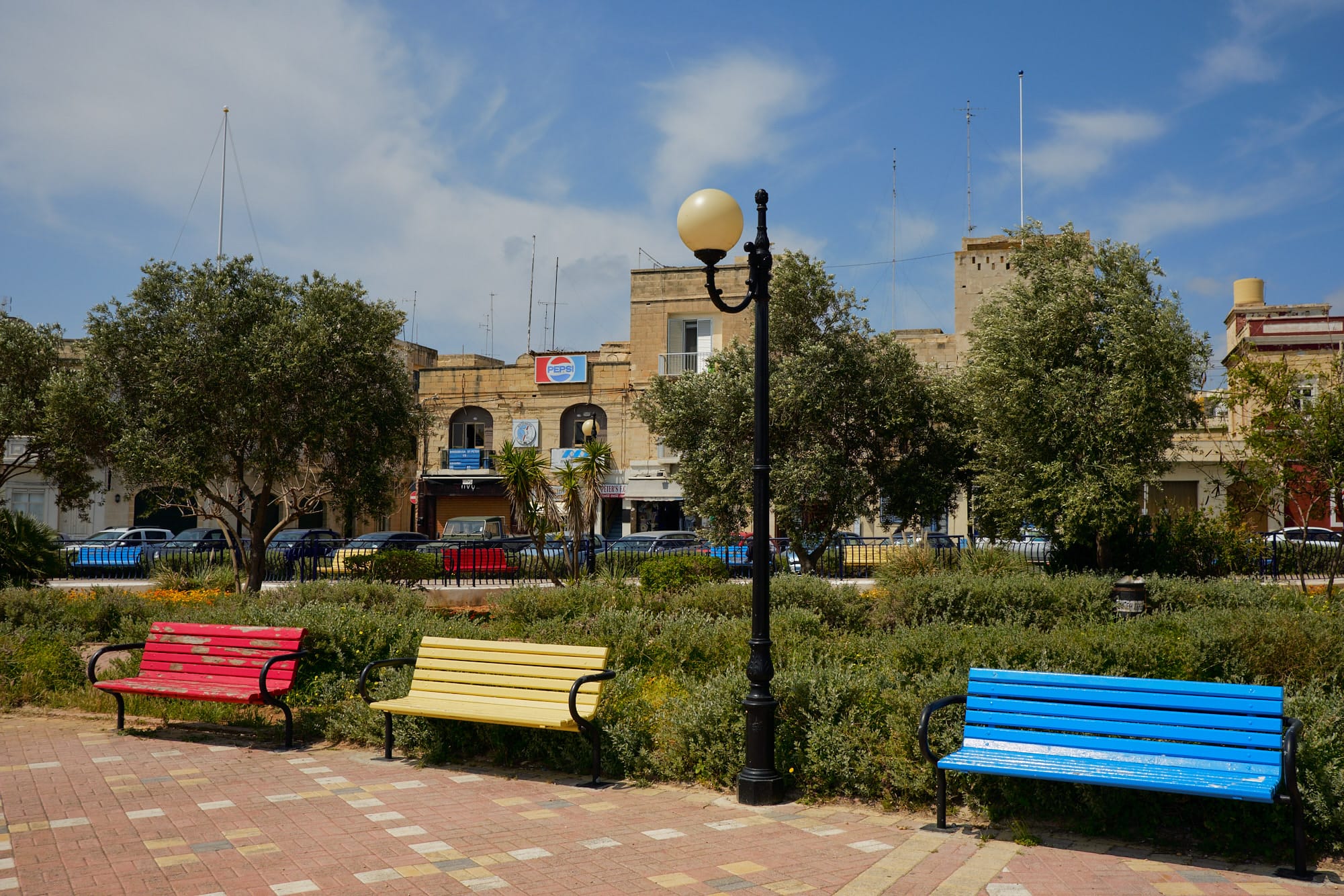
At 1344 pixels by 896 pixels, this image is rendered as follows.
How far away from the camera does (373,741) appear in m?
7.90

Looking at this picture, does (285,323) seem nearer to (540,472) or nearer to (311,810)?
(540,472)

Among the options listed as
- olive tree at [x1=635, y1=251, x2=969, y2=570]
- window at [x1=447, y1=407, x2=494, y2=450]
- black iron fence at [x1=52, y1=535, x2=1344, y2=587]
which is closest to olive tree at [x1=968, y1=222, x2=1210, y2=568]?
black iron fence at [x1=52, y1=535, x2=1344, y2=587]

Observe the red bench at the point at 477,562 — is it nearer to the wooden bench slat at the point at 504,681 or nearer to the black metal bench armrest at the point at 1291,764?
the wooden bench slat at the point at 504,681

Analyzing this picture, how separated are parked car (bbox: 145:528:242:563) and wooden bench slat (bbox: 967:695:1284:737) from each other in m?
22.7

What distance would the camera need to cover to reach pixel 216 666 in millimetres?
8484

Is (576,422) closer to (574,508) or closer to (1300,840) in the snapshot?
(574,508)

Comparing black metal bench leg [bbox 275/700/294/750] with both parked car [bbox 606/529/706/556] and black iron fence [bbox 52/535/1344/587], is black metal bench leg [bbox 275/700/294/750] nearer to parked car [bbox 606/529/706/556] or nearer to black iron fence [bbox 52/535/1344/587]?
black iron fence [bbox 52/535/1344/587]

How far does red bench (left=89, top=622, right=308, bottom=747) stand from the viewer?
795 centimetres

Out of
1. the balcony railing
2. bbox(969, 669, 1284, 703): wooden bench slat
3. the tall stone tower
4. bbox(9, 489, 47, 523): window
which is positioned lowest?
bbox(969, 669, 1284, 703): wooden bench slat

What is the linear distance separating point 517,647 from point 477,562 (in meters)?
15.8

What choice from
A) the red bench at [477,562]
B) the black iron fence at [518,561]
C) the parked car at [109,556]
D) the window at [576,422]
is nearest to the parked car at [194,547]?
the black iron fence at [518,561]

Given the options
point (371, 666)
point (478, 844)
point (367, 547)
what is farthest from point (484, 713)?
point (367, 547)

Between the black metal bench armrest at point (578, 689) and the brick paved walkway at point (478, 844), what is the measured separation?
1.46 ft

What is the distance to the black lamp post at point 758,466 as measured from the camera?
6363 millimetres
